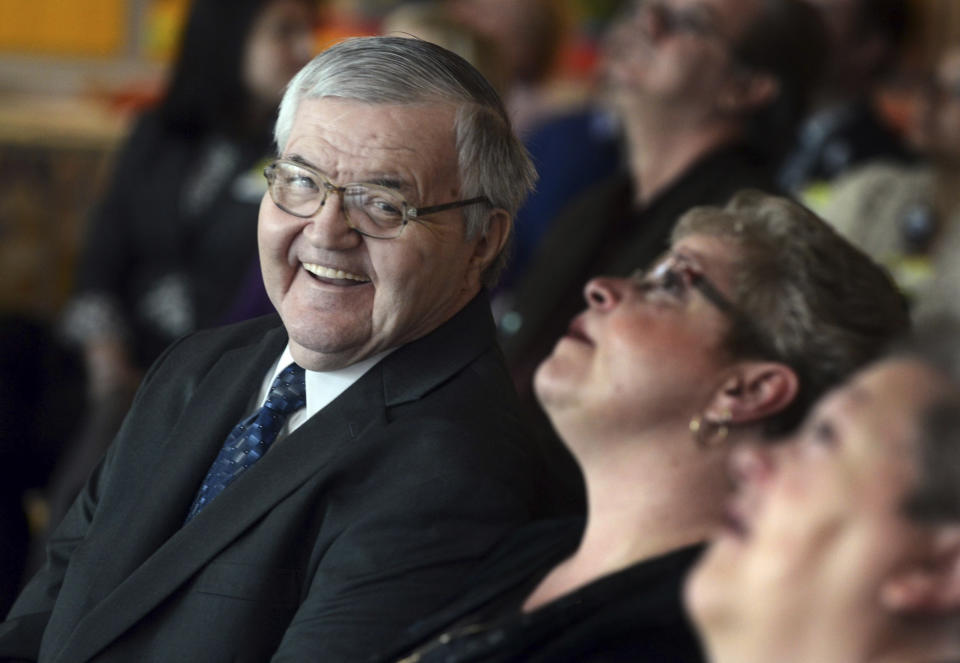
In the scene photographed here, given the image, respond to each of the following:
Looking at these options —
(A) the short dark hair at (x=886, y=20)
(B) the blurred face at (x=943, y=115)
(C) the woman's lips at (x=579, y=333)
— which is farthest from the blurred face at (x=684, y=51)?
(C) the woman's lips at (x=579, y=333)

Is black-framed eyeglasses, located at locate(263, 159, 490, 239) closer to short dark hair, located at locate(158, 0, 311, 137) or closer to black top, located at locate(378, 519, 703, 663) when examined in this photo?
black top, located at locate(378, 519, 703, 663)

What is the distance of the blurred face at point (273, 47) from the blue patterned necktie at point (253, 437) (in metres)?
1.96

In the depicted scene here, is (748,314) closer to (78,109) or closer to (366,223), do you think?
(366,223)

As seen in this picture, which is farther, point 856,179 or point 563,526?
point 856,179

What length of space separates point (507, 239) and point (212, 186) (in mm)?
1965

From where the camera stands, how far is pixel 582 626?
1457 mm

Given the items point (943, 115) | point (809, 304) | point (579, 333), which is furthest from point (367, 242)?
point (943, 115)

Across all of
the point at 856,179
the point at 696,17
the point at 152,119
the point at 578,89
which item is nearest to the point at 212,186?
the point at 152,119

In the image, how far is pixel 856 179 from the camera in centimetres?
354

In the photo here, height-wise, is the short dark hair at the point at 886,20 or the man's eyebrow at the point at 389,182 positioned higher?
the man's eyebrow at the point at 389,182

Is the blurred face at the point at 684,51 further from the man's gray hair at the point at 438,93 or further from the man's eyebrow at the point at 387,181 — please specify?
the man's eyebrow at the point at 387,181

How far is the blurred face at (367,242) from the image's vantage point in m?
1.74

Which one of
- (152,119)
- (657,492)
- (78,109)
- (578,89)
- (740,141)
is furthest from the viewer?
(578,89)

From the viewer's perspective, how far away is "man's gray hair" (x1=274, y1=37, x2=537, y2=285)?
1.74 meters
